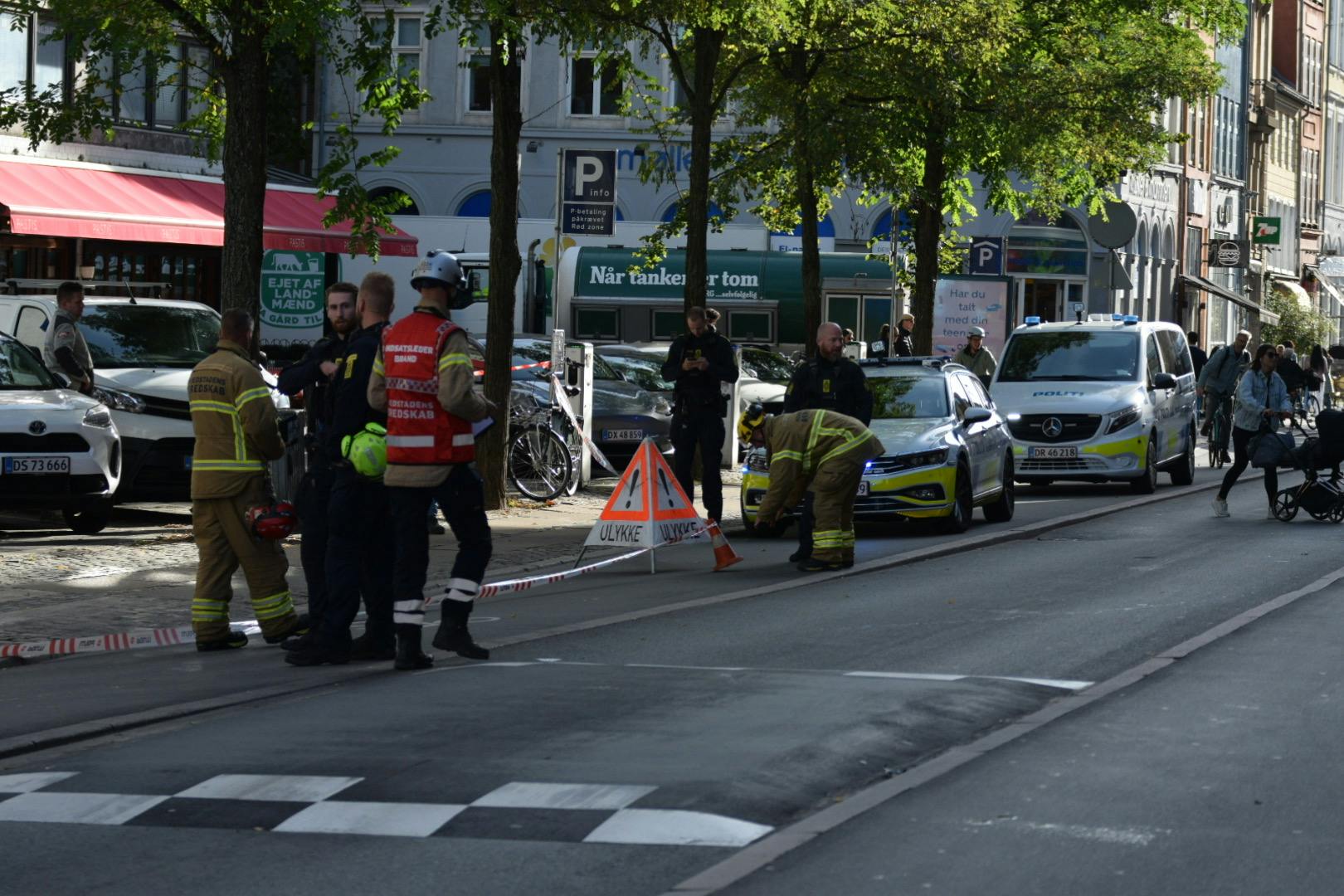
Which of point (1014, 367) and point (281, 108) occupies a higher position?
point (281, 108)

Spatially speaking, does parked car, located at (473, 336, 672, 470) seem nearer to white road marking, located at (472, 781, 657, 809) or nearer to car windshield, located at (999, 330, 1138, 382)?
car windshield, located at (999, 330, 1138, 382)

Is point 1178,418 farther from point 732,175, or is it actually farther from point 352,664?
point 352,664

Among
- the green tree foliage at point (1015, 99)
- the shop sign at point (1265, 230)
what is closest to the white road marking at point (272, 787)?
the green tree foliage at point (1015, 99)

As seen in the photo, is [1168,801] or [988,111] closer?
[1168,801]

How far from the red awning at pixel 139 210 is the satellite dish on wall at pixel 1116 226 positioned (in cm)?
999

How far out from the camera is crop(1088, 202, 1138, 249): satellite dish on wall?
3444cm

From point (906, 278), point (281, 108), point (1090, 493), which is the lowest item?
point (1090, 493)

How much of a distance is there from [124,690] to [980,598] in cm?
575

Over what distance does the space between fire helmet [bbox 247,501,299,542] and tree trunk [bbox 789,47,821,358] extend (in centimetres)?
1500

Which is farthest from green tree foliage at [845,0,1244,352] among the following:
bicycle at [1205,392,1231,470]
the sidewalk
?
the sidewalk

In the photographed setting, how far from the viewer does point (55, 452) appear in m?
17.6

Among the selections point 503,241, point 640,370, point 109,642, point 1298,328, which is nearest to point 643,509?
point 503,241

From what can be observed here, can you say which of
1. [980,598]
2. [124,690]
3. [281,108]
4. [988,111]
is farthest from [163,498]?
[281,108]

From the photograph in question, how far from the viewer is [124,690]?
10.4 meters
